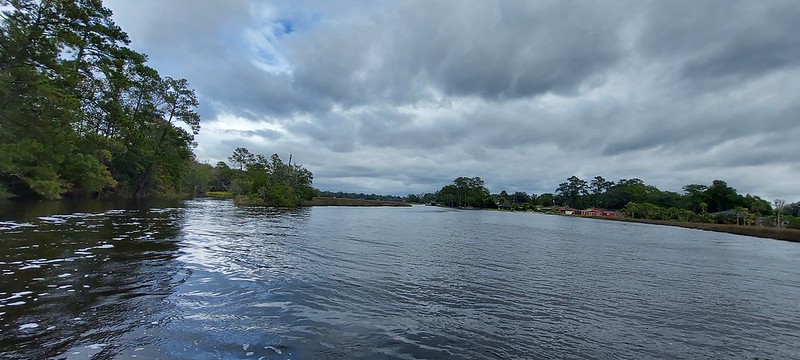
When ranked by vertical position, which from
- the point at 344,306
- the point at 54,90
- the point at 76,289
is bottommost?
the point at 344,306

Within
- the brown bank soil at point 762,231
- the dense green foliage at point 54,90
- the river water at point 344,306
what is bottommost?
the river water at point 344,306

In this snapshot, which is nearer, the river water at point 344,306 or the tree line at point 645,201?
the river water at point 344,306

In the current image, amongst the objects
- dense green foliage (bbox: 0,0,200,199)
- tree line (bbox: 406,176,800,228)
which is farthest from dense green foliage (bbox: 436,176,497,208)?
dense green foliage (bbox: 0,0,200,199)

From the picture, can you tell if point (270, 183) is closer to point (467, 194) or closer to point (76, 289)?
point (76, 289)

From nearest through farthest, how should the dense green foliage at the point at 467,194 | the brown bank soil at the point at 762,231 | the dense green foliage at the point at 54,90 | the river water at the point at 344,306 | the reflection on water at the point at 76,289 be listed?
the reflection on water at the point at 76,289
the river water at the point at 344,306
the dense green foliage at the point at 54,90
the brown bank soil at the point at 762,231
the dense green foliage at the point at 467,194

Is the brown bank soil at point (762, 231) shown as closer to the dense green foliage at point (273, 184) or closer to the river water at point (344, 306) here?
the river water at point (344, 306)

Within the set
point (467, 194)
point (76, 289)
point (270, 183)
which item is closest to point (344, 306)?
point (76, 289)

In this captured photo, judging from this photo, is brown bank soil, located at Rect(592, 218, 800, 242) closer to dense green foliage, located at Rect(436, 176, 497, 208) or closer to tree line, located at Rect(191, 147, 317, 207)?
tree line, located at Rect(191, 147, 317, 207)

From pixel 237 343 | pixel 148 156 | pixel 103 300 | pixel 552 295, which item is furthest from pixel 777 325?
pixel 148 156

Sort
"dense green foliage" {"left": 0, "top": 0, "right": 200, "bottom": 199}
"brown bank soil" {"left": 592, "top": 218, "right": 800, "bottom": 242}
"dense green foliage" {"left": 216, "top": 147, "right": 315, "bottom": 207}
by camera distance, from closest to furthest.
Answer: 1. "dense green foliage" {"left": 0, "top": 0, "right": 200, "bottom": 199}
2. "brown bank soil" {"left": 592, "top": 218, "right": 800, "bottom": 242}
3. "dense green foliage" {"left": 216, "top": 147, "right": 315, "bottom": 207}

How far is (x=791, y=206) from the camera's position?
109 m

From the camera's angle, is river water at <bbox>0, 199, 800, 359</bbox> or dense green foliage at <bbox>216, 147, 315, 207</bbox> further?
dense green foliage at <bbox>216, 147, 315, 207</bbox>

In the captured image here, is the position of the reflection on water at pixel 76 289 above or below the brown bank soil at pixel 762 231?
below

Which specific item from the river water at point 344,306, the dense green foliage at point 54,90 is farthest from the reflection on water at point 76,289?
the dense green foliage at point 54,90
